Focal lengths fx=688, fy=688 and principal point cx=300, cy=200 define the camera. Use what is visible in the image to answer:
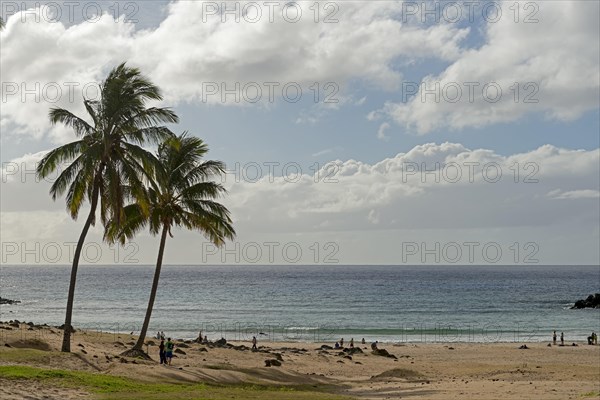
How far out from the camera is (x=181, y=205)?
103 ft

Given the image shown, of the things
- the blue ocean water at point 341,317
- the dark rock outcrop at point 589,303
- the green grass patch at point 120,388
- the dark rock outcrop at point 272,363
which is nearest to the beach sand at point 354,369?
the green grass patch at point 120,388

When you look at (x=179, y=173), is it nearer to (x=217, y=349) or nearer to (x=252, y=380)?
(x=252, y=380)

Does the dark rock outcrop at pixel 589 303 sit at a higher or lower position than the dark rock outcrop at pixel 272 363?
lower

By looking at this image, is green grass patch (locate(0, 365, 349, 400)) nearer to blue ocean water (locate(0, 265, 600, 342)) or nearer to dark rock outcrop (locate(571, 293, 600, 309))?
blue ocean water (locate(0, 265, 600, 342))

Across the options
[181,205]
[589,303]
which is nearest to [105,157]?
[181,205]

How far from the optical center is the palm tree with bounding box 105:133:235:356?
3081 cm

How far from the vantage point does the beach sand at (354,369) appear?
2364cm

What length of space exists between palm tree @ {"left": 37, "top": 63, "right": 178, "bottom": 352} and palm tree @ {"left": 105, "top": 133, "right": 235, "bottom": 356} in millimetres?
2486

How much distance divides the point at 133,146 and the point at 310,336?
41.5 meters

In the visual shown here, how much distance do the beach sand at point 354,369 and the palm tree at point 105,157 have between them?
4091mm

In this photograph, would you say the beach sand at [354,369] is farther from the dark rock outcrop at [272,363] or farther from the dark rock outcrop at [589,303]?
the dark rock outcrop at [589,303]

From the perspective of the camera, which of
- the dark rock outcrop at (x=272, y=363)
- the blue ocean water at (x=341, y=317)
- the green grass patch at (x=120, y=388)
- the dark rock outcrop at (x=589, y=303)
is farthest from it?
the dark rock outcrop at (x=589, y=303)

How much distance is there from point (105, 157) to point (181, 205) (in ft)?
16.5

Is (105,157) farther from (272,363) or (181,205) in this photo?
(272,363)
